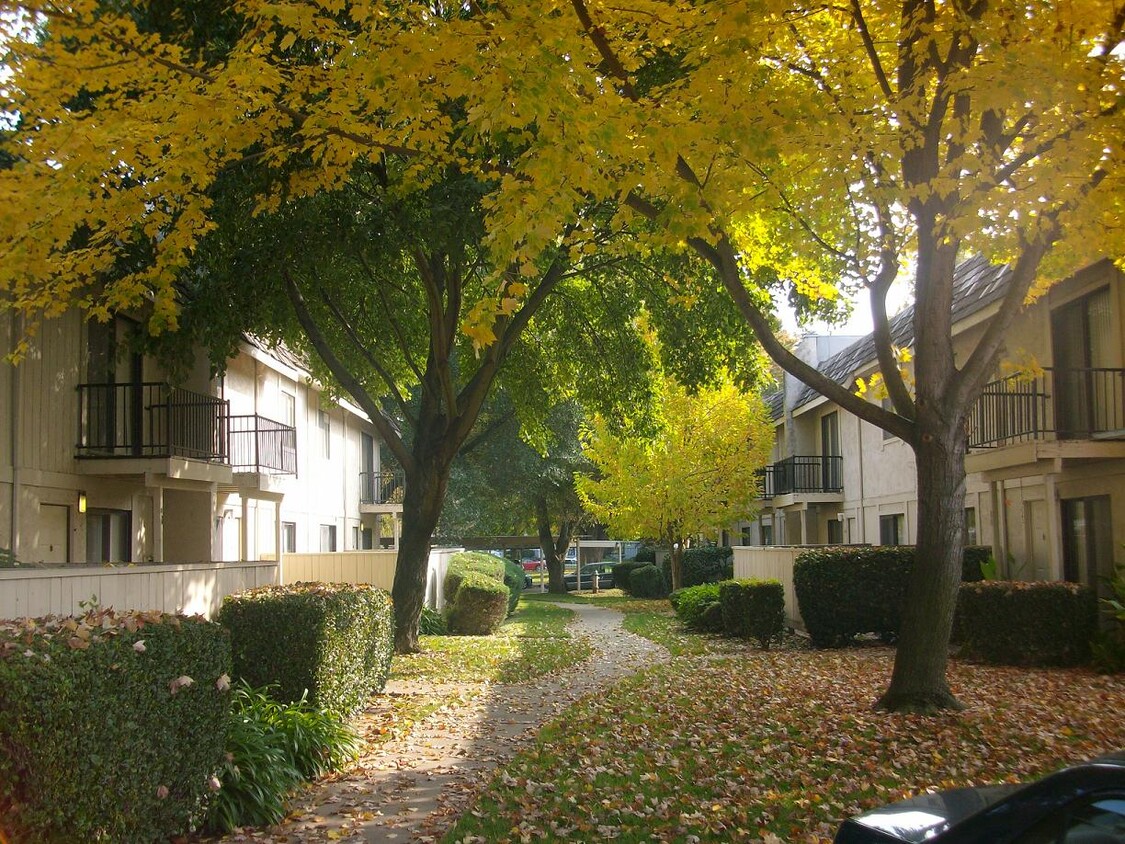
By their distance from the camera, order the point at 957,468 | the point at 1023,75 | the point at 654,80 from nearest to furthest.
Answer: the point at 1023,75 < the point at 957,468 < the point at 654,80

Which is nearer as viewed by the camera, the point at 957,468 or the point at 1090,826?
the point at 1090,826

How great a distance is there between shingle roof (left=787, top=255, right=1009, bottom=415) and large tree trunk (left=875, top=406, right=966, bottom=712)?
4505mm

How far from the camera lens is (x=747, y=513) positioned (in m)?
34.4

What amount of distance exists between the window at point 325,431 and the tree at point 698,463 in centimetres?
804

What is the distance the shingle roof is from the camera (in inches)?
692

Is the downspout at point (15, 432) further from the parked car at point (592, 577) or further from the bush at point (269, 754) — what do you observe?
the parked car at point (592, 577)

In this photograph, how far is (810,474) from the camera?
103ft

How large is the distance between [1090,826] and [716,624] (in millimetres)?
19859

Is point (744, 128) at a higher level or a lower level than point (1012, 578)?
higher

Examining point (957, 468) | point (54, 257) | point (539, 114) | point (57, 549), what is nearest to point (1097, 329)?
point (957, 468)

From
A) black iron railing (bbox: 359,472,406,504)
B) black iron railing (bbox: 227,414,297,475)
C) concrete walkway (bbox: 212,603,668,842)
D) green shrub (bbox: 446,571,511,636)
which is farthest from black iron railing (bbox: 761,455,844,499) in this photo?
concrete walkway (bbox: 212,603,668,842)

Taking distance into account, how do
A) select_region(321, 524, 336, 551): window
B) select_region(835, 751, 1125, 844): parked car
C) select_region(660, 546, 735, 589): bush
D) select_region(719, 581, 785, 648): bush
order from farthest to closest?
1. select_region(660, 546, 735, 589): bush
2. select_region(321, 524, 336, 551): window
3. select_region(719, 581, 785, 648): bush
4. select_region(835, 751, 1125, 844): parked car

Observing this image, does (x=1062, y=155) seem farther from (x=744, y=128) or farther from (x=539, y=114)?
(x=539, y=114)

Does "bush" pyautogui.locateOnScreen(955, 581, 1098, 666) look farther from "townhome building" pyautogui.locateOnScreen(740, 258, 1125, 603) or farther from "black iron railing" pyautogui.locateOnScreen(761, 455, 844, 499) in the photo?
"black iron railing" pyautogui.locateOnScreen(761, 455, 844, 499)
